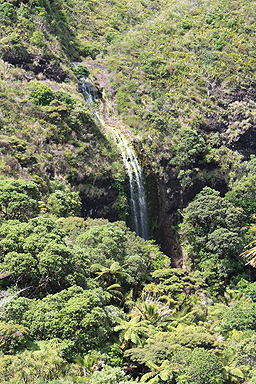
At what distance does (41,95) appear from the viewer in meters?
29.8

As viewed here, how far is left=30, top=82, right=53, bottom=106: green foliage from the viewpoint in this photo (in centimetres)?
2975

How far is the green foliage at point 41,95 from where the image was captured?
29750 mm

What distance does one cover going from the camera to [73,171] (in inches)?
1101

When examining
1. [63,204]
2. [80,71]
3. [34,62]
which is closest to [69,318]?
[63,204]

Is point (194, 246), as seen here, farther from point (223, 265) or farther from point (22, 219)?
point (22, 219)

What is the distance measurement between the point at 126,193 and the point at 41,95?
37.2ft

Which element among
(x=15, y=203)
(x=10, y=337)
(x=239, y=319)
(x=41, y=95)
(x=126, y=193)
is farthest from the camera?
(x=126, y=193)

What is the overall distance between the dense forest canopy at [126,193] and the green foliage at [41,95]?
4.9 inches

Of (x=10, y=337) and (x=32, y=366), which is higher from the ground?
(x=10, y=337)

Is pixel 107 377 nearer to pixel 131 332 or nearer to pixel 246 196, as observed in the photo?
pixel 131 332

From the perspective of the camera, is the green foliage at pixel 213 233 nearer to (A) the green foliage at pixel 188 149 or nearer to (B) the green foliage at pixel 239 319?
(A) the green foliage at pixel 188 149

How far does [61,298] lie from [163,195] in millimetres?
22642

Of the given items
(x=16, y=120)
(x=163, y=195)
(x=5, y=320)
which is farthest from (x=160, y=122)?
(x=5, y=320)

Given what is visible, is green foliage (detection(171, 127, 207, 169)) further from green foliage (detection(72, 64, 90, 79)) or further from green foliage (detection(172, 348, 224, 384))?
green foliage (detection(172, 348, 224, 384))
